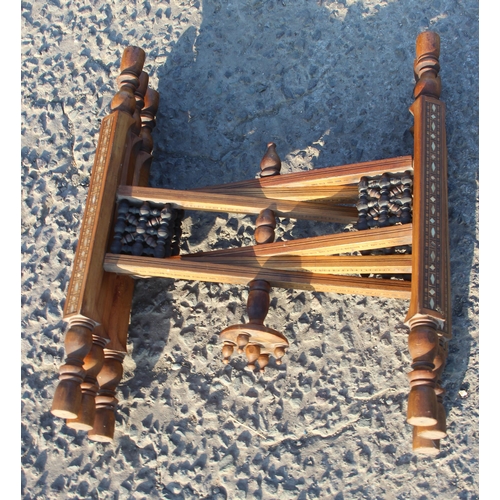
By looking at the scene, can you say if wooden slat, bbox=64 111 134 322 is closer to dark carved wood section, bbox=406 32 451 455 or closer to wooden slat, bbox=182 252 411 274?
wooden slat, bbox=182 252 411 274

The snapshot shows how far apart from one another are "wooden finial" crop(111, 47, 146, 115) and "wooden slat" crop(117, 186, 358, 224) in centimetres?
22

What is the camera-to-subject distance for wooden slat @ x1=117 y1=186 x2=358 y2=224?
1601 mm

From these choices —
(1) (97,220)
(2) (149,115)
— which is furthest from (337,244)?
(2) (149,115)

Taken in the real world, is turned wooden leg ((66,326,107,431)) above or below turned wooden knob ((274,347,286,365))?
below

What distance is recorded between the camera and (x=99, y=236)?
156cm

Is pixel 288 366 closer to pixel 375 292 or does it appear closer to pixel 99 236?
pixel 375 292

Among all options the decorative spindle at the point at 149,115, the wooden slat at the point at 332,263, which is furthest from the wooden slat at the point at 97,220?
the wooden slat at the point at 332,263

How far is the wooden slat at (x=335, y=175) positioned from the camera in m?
1.52

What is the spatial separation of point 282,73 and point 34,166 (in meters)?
0.68

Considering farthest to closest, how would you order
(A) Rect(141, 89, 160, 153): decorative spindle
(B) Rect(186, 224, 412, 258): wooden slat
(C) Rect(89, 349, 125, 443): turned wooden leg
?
1. (A) Rect(141, 89, 160, 153): decorative spindle
2. (C) Rect(89, 349, 125, 443): turned wooden leg
3. (B) Rect(186, 224, 412, 258): wooden slat

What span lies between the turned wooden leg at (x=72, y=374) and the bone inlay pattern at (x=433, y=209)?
668mm

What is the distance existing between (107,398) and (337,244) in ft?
1.94

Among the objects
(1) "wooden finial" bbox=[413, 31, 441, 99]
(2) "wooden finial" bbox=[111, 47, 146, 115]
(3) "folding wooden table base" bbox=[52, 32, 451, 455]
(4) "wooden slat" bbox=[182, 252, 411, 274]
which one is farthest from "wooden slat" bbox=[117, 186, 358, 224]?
(1) "wooden finial" bbox=[413, 31, 441, 99]
